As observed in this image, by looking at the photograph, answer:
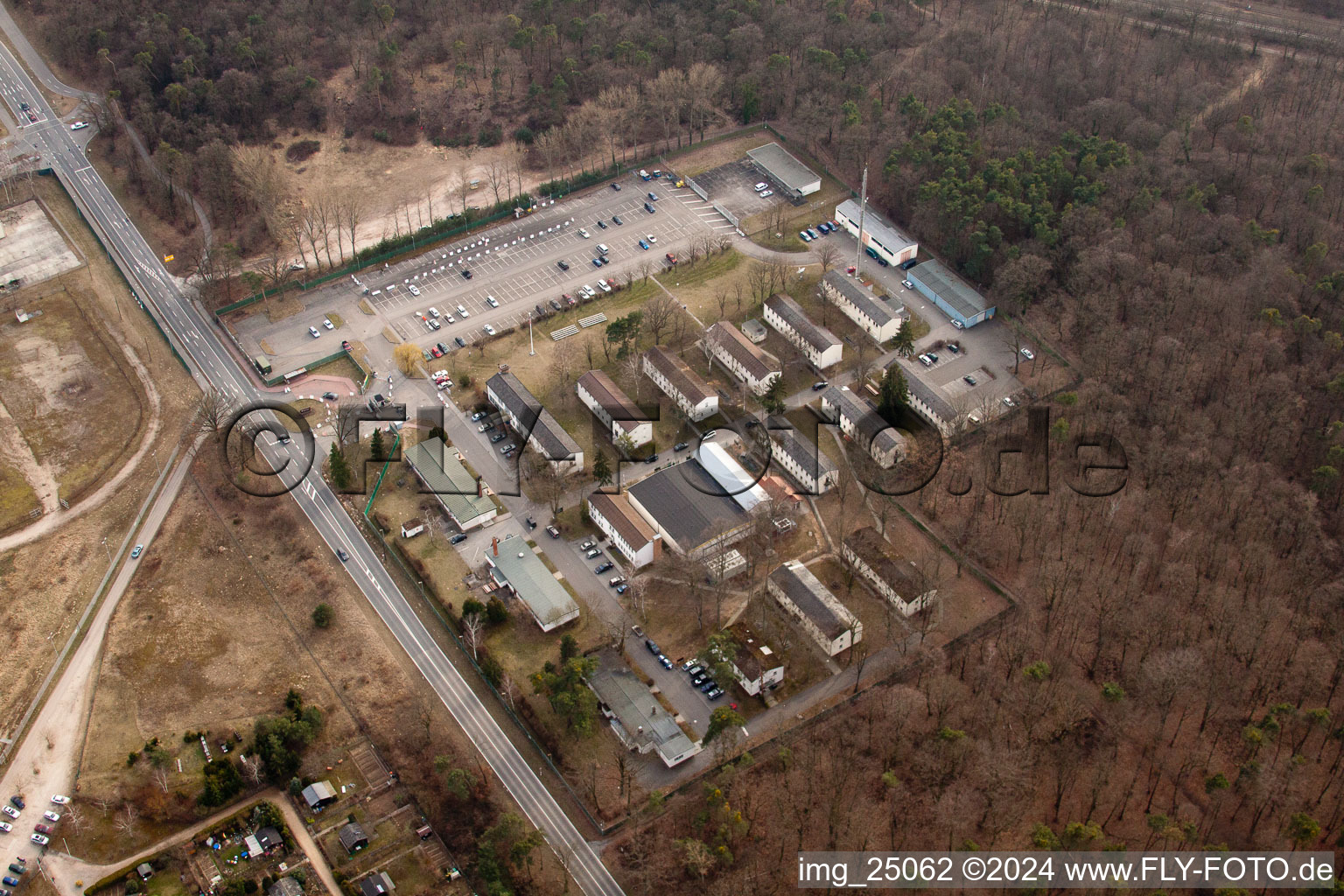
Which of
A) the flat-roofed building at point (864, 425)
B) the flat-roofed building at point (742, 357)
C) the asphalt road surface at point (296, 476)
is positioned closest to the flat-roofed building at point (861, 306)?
the flat-roofed building at point (864, 425)

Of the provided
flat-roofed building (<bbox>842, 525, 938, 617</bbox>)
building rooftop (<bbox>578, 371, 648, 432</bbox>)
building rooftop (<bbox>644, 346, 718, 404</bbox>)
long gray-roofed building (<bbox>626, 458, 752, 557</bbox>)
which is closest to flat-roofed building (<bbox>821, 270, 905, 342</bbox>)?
building rooftop (<bbox>644, 346, 718, 404</bbox>)

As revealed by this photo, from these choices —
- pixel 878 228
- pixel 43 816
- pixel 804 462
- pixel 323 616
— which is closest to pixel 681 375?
pixel 804 462

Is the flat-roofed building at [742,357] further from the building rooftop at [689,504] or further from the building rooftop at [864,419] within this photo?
the building rooftop at [689,504]

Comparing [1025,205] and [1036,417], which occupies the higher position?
[1025,205]

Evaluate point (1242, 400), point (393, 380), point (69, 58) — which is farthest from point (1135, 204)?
point (69, 58)

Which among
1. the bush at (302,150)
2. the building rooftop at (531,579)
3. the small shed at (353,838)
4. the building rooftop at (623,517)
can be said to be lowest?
the small shed at (353,838)

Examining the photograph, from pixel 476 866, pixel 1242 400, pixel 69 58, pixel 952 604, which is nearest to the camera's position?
pixel 476 866

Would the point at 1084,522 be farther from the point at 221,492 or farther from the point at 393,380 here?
the point at 221,492
